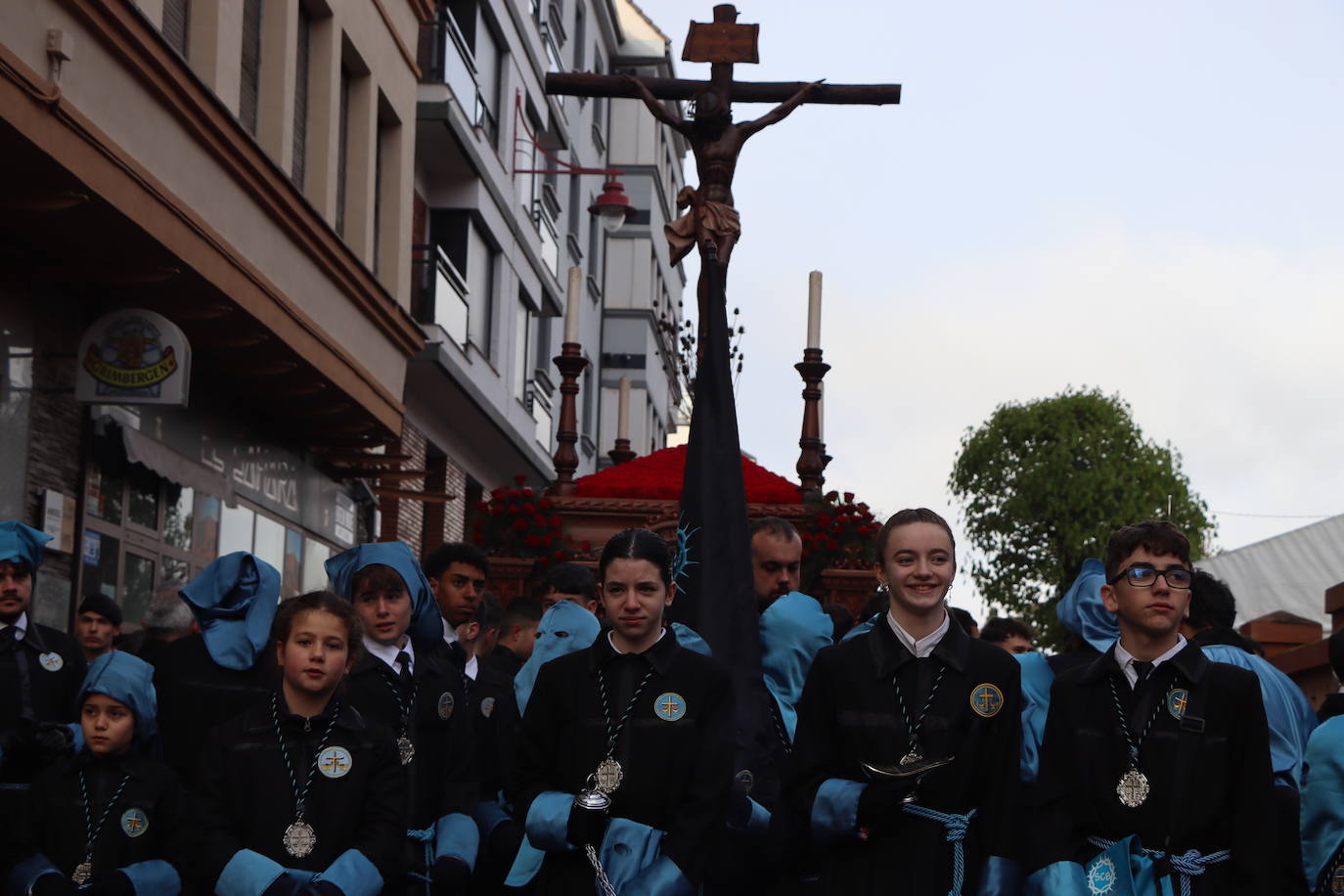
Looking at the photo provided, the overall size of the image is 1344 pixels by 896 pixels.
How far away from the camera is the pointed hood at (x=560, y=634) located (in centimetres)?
697

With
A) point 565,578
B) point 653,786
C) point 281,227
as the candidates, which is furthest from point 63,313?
point 653,786

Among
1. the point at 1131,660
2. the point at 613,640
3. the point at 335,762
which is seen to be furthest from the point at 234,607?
the point at 1131,660

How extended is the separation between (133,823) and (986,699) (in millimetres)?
3172

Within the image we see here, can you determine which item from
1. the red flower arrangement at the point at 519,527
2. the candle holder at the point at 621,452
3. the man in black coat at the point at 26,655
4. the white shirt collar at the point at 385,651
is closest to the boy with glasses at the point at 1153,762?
the white shirt collar at the point at 385,651

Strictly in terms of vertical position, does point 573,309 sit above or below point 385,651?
above

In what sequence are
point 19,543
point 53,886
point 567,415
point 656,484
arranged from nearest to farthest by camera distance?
1. point 53,886
2. point 19,543
3. point 656,484
4. point 567,415

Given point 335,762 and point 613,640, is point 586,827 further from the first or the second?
point 335,762

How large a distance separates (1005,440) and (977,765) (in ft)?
178

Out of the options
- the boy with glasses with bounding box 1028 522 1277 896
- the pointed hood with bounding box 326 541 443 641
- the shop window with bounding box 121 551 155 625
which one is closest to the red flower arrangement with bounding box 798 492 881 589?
the pointed hood with bounding box 326 541 443 641

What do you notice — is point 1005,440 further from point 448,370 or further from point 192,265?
point 192,265

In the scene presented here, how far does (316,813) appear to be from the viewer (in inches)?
231

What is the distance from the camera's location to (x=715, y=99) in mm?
8648

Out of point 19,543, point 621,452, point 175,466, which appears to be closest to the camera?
point 19,543

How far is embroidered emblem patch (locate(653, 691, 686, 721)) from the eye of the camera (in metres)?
5.62
